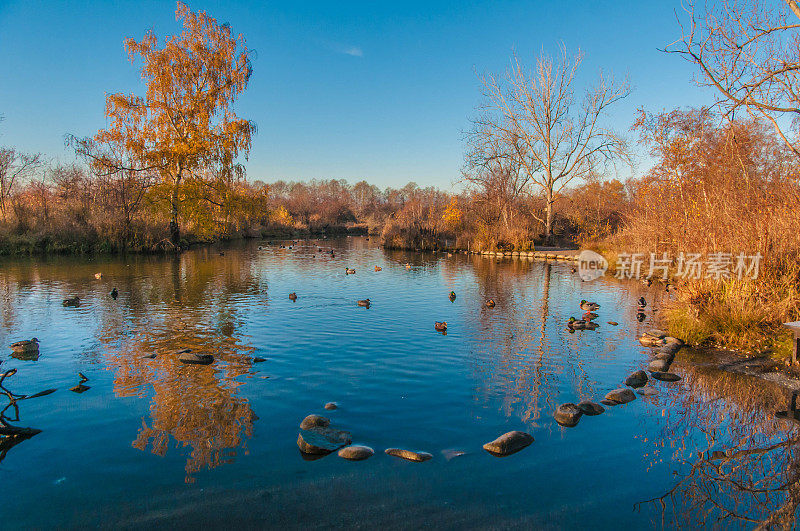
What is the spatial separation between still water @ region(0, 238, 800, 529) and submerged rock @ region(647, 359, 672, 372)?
21cm

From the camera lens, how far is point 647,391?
7129mm

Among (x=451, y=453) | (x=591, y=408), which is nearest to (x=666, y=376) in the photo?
(x=591, y=408)

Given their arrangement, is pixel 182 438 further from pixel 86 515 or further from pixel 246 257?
pixel 246 257

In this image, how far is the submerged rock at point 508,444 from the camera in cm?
514

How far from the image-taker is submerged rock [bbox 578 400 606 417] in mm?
6281

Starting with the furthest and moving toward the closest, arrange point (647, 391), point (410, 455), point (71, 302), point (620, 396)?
point (71, 302), point (647, 391), point (620, 396), point (410, 455)

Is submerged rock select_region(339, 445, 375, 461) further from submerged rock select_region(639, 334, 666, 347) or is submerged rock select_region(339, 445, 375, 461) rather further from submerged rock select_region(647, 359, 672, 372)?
submerged rock select_region(639, 334, 666, 347)

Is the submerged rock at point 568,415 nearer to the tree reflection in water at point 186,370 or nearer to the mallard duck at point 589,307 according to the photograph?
the tree reflection in water at point 186,370

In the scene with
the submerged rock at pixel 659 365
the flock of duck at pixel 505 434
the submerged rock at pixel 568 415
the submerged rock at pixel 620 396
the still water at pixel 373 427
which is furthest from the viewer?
the submerged rock at pixel 659 365

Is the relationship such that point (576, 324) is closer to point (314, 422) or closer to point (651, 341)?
point (651, 341)

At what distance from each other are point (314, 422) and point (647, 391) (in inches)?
208

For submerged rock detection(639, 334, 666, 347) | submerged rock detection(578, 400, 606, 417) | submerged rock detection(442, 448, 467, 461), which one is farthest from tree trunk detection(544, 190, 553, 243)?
submerged rock detection(442, 448, 467, 461)
